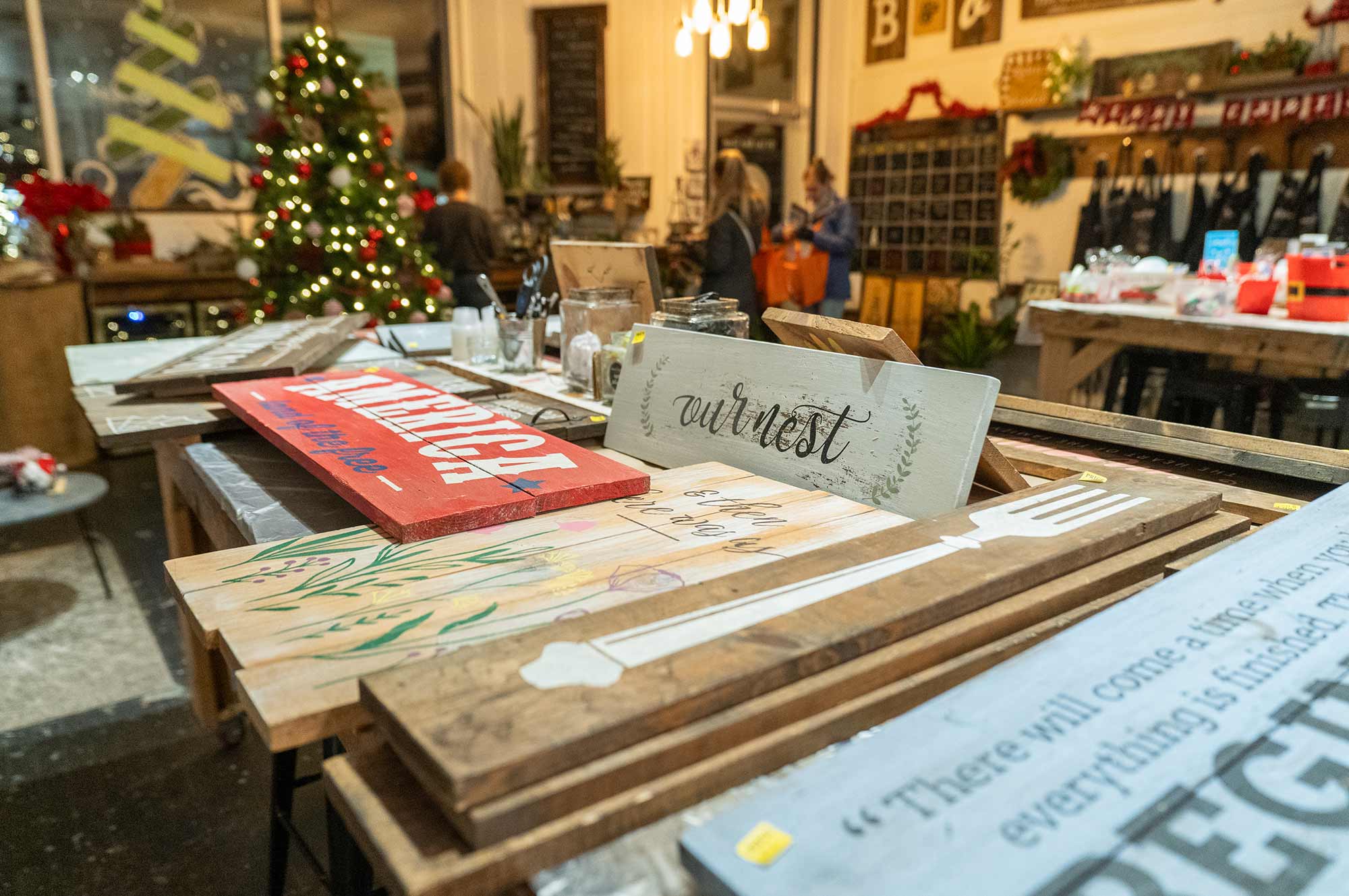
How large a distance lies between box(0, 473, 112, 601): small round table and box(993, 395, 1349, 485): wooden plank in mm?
2758

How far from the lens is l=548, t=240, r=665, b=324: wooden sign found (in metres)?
2.12

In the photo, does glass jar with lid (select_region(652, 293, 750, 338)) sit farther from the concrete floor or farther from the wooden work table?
the wooden work table

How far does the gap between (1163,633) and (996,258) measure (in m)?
6.46

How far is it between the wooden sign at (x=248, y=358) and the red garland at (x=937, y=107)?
5.38 meters

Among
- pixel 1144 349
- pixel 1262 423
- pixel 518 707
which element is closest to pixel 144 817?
pixel 518 707

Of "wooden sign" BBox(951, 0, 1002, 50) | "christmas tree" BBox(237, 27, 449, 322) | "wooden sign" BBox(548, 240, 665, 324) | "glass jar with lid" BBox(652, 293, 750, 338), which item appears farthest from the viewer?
"wooden sign" BBox(951, 0, 1002, 50)

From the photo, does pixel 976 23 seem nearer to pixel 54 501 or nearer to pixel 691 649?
pixel 54 501

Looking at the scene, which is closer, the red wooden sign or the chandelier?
the red wooden sign

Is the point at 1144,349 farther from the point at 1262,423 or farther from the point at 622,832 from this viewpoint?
the point at 622,832

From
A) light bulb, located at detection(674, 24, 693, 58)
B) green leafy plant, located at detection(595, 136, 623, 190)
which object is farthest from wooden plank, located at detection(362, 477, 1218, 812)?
green leafy plant, located at detection(595, 136, 623, 190)

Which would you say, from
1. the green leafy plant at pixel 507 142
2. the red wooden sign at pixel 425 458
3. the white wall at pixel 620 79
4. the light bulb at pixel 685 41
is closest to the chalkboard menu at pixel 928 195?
the white wall at pixel 620 79

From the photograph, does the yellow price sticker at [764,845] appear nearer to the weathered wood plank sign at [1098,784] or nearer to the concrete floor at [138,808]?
the weathered wood plank sign at [1098,784]

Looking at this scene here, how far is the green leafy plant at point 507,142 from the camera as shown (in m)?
6.87

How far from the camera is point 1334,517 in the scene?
3.40 ft
